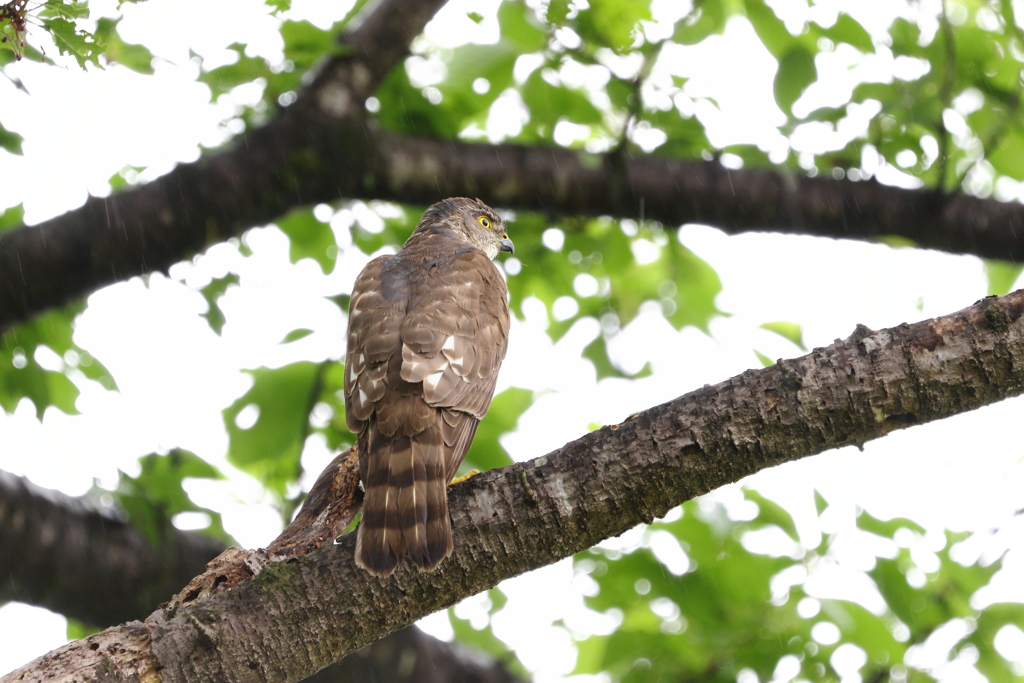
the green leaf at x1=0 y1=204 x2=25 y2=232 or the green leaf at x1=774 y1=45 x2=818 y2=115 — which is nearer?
the green leaf at x1=774 y1=45 x2=818 y2=115

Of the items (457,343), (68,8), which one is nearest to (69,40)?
(68,8)

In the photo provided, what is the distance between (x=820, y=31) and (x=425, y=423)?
305 cm

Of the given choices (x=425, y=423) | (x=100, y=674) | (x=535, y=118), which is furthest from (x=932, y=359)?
(x=535, y=118)

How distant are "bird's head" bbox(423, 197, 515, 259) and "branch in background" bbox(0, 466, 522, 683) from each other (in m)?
2.52

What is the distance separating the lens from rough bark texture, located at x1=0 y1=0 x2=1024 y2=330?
4660 millimetres

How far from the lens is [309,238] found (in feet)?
18.1

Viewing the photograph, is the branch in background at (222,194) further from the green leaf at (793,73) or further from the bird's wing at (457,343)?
the green leaf at (793,73)

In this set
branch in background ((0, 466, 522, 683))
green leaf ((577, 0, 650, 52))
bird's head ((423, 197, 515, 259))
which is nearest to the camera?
branch in background ((0, 466, 522, 683))

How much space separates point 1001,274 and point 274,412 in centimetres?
468

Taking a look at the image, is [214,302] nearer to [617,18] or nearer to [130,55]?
[130,55]

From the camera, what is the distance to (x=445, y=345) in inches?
139

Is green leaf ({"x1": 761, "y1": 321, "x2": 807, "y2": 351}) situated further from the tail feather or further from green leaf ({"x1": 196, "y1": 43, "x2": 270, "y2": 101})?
green leaf ({"x1": 196, "y1": 43, "x2": 270, "y2": 101})

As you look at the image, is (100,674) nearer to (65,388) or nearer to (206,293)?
(65,388)

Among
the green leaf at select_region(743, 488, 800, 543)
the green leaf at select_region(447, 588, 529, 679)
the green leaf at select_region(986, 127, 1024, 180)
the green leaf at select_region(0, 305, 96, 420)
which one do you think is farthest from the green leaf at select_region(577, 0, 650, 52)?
the green leaf at select_region(447, 588, 529, 679)
